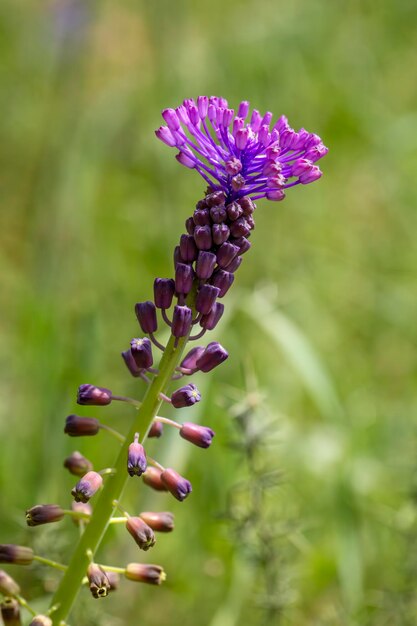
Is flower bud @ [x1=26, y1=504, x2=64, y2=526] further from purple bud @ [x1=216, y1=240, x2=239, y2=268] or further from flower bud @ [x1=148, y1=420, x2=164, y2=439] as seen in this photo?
purple bud @ [x1=216, y1=240, x2=239, y2=268]

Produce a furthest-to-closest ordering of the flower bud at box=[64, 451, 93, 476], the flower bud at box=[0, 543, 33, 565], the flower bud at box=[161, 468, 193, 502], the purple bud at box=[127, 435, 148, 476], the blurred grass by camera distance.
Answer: the blurred grass → the flower bud at box=[64, 451, 93, 476] → the flower bud at box=[0, 543, 33, 565] → the flower bud at box=[161, 468, 193, 502] → the purple bud at box=[127, 435, 148, 476]

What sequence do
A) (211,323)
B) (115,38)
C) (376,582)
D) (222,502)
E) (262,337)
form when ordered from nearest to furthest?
(211,323)
(222,502)
(376,582)
(262,337)
(115,38)

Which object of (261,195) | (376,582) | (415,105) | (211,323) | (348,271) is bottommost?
(376,582)

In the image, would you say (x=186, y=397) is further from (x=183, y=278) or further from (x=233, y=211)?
(x=233, y=211)

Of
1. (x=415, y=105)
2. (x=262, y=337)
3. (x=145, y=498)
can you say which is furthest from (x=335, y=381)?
(x=415, y=105)

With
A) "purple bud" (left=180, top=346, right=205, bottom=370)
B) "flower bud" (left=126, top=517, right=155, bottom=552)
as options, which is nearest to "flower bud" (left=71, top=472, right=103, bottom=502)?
"flower bud" (left=126, top=517, right=155, bottom=552)

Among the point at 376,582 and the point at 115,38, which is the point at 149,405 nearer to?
the point at 376,582

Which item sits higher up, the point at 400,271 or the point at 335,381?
the point at 400,271
